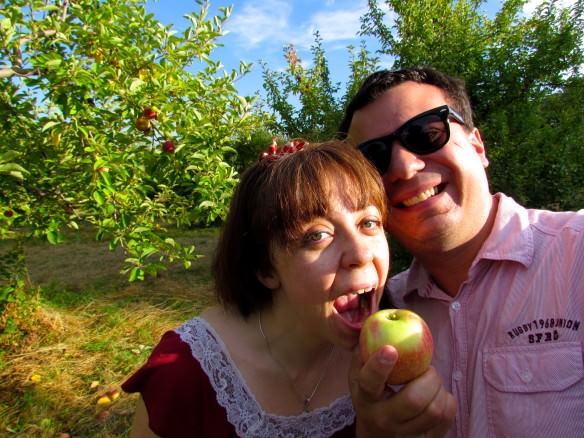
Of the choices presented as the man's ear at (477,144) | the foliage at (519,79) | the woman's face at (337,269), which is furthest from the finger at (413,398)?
the foliage at (519,79)

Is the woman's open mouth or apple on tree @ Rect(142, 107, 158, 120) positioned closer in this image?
the woman's open mouth

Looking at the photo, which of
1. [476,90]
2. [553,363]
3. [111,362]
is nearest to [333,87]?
[476,90]

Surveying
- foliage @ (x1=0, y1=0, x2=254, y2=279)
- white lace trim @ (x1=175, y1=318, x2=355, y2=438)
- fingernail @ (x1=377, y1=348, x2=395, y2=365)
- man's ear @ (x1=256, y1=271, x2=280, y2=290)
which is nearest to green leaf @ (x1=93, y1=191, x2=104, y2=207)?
foliage @ (x1=0, y1=0, x2=254, y2=279)

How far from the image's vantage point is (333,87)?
5.27 metres

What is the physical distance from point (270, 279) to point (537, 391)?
896mm

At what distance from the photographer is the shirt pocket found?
126 cm

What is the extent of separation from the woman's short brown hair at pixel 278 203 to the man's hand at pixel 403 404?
446 millimetres

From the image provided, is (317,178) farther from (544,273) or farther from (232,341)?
(544,273)

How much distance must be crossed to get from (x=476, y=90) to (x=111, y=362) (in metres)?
4.08

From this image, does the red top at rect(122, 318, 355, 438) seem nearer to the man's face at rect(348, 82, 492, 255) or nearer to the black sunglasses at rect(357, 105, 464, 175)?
the man's face at rect(348, 82, 492, 255)

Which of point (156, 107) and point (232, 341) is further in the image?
point (156, 107)

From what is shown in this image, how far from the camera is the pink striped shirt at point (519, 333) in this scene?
4.24 ft

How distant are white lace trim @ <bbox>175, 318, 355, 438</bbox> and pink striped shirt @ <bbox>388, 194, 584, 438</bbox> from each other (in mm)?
408

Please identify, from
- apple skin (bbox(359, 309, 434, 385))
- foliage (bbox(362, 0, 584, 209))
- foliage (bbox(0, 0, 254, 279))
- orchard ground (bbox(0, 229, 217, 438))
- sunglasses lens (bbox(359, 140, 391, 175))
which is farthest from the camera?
foliage (bbox(362, 0, 584, 209))
